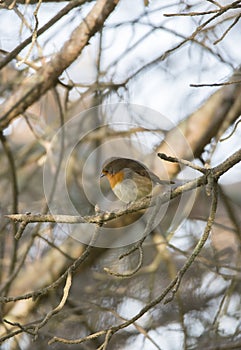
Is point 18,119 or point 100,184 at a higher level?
point 18,119

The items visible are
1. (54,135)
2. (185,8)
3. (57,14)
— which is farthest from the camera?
(54,135)

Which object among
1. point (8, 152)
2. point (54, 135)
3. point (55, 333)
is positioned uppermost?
point (54, 135)

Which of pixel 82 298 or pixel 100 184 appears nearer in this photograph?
pixel 100 184

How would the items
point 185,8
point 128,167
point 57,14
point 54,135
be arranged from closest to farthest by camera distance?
point 128,167
point 185,8
point 57,14
point 54,135

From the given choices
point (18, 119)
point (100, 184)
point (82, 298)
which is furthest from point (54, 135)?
point (82, 298)

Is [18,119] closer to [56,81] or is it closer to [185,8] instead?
[56,81]

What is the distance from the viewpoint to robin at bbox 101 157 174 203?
214 centimetres

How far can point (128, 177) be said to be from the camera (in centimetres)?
222

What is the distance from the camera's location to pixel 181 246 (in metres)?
2.75

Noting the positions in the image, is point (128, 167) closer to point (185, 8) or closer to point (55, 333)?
point (185, 8)

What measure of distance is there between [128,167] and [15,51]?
0.64 metres

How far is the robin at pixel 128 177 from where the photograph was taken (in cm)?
214

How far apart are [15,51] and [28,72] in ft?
1.49

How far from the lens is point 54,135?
300 cm
